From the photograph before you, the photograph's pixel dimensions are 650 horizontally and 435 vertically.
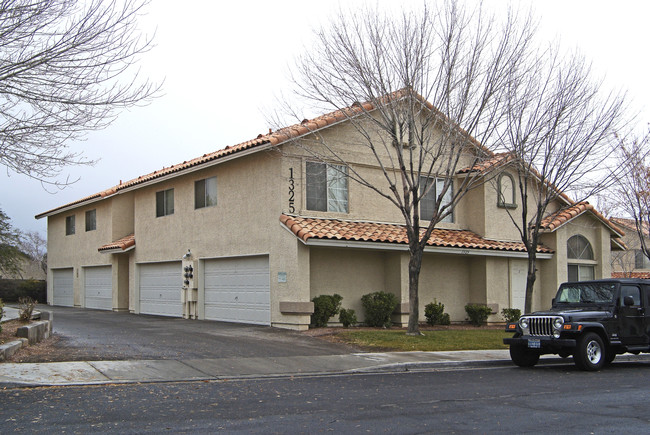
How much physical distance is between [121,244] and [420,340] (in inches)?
600

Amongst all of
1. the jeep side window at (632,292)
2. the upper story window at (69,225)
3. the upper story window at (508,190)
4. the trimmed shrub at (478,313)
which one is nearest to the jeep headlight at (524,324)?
the jeep side window at (632,292)

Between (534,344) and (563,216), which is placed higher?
(563,216)

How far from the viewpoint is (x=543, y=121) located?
19016mm

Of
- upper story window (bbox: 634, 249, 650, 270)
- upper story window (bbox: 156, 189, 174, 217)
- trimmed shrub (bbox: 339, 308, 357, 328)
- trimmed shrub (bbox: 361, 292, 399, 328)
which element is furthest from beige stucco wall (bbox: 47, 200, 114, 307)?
upper story window (bbox: 634, 249, 650, 270)

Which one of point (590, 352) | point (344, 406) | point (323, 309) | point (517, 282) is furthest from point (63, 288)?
point (344, 406)

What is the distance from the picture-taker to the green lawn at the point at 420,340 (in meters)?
15.8

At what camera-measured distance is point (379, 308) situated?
65.8 ft

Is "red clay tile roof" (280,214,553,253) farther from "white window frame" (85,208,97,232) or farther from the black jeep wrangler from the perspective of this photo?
"white window frame" (85,208,97,232)

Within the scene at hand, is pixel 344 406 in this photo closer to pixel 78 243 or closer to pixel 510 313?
pixel 510 313

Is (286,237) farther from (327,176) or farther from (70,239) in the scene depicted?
(70,239)

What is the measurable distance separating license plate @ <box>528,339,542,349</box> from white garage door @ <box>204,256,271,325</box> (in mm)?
8872

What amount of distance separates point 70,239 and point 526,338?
27.0 metres

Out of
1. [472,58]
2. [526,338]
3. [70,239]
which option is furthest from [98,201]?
[526,338]

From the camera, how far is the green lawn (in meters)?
15.8
